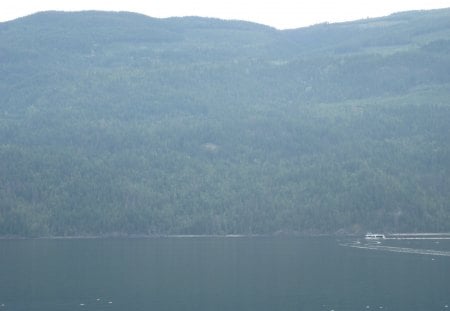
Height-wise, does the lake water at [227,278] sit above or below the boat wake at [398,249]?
above

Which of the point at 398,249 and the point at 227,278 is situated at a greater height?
the point at 227,278

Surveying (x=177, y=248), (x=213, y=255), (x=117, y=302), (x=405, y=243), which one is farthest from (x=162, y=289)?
(x=405, y=243)

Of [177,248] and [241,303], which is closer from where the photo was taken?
[241,303]

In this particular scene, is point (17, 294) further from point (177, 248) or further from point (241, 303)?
point (177, 248)

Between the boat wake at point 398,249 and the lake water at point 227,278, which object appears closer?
the lake water at point 227,278

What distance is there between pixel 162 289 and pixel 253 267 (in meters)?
24.8

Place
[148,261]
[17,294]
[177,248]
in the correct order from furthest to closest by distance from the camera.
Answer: [177,248] < [148,261] < [17,294]

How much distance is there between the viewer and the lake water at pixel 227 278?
11606 centimetres

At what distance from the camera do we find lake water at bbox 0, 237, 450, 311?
11606 centimetres

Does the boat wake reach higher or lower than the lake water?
lower

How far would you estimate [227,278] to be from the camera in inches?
5389

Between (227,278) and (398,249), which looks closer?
(227,278)

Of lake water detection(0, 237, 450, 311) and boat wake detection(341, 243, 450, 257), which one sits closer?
lake water detection(0, 237, 450, 311)

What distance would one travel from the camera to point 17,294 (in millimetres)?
123812
